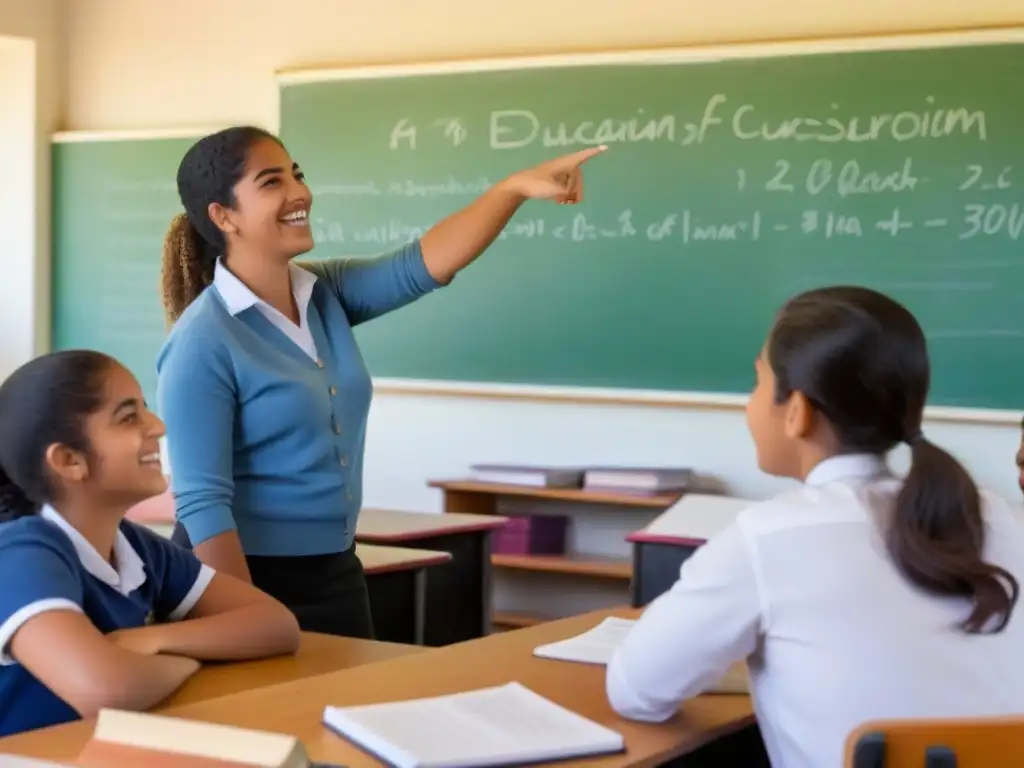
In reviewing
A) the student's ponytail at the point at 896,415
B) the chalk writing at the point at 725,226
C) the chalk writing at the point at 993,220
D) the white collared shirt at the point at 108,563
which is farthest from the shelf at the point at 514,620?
the student's ponytail at the point at 896,415

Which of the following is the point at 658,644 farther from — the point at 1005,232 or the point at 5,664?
the point at 1005,232

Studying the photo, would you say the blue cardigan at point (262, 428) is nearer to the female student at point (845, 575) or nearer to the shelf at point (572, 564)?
the female student at point (845, 575)

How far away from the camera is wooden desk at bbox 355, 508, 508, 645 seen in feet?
12.4

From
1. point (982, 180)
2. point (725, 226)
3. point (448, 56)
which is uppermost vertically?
point (448, 56)

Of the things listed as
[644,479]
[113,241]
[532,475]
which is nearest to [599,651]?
[644,479]

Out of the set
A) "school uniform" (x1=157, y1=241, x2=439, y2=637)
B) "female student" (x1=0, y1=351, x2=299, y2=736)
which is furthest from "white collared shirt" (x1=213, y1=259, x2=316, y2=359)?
"female student" (x1=0, y1=351, x2=299, y2=736)

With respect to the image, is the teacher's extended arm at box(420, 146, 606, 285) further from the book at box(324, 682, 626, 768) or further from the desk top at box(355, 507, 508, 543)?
the desk top at box(355, 507, 508, 543)

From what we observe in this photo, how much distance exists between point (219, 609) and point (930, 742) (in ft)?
3.47

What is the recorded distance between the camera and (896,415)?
61.9 inches

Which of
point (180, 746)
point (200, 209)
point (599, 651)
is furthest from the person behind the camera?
point (200, 209)

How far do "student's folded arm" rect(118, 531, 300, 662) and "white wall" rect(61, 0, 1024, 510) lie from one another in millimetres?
2661

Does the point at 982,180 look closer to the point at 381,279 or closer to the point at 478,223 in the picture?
the point at 478,223

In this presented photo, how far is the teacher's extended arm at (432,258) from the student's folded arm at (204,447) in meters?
0.36

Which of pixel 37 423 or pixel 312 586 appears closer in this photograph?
pixel 37 423
